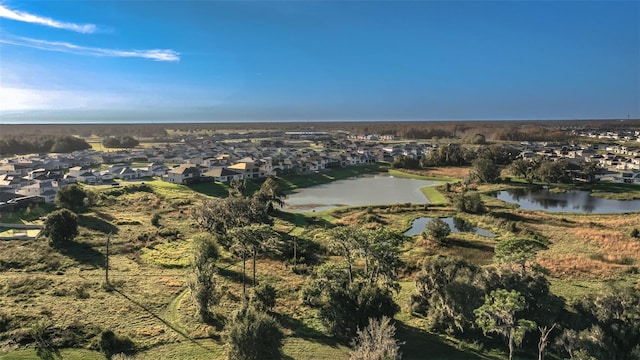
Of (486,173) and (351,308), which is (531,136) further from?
(351,308)

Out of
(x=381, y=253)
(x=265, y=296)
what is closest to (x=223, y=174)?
(x=265, y=296)

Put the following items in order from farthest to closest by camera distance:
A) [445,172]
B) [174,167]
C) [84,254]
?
[445,172] → [174,167] → [84,254]

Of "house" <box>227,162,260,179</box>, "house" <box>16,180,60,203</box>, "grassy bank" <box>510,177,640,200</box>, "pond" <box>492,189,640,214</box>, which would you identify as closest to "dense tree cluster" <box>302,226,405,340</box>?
"pond" <box>492,189,640,214</box>

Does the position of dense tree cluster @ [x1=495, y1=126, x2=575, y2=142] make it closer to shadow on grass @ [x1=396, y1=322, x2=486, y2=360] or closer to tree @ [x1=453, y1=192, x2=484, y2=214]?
tree @ [x1=453, y1=192, x2=484, y2=214]

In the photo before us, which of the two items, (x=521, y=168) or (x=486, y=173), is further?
(x=521, y=168)


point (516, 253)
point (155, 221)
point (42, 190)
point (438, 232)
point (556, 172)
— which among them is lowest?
point (155, 221)

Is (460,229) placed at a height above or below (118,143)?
below

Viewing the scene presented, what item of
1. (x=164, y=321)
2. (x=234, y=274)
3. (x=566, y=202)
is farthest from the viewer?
(x=566, y=202)
